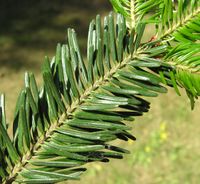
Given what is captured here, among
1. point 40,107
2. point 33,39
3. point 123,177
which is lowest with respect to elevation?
point 123,177

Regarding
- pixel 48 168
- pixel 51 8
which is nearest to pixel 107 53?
pixel 48 168

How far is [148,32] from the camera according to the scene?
364 cm

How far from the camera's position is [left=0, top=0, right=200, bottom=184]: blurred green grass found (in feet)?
8.38

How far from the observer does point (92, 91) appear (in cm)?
50

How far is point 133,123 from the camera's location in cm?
285

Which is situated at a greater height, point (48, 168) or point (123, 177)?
point (48, 168)

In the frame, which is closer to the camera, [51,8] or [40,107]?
[40,107]

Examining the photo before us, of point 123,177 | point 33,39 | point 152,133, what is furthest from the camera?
point 33,39

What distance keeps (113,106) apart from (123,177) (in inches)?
83.1

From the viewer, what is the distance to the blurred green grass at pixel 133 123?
2553 millimetres

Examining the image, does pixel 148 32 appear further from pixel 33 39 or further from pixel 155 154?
pixel 155 154

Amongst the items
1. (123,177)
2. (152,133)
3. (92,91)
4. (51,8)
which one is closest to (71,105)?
(92,91)

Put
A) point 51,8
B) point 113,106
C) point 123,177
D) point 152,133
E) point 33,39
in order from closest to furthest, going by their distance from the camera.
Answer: point 113,106 → point 123,177 → point 152,133 → point 33,39 → point 51,8

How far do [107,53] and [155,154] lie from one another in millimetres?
2235
